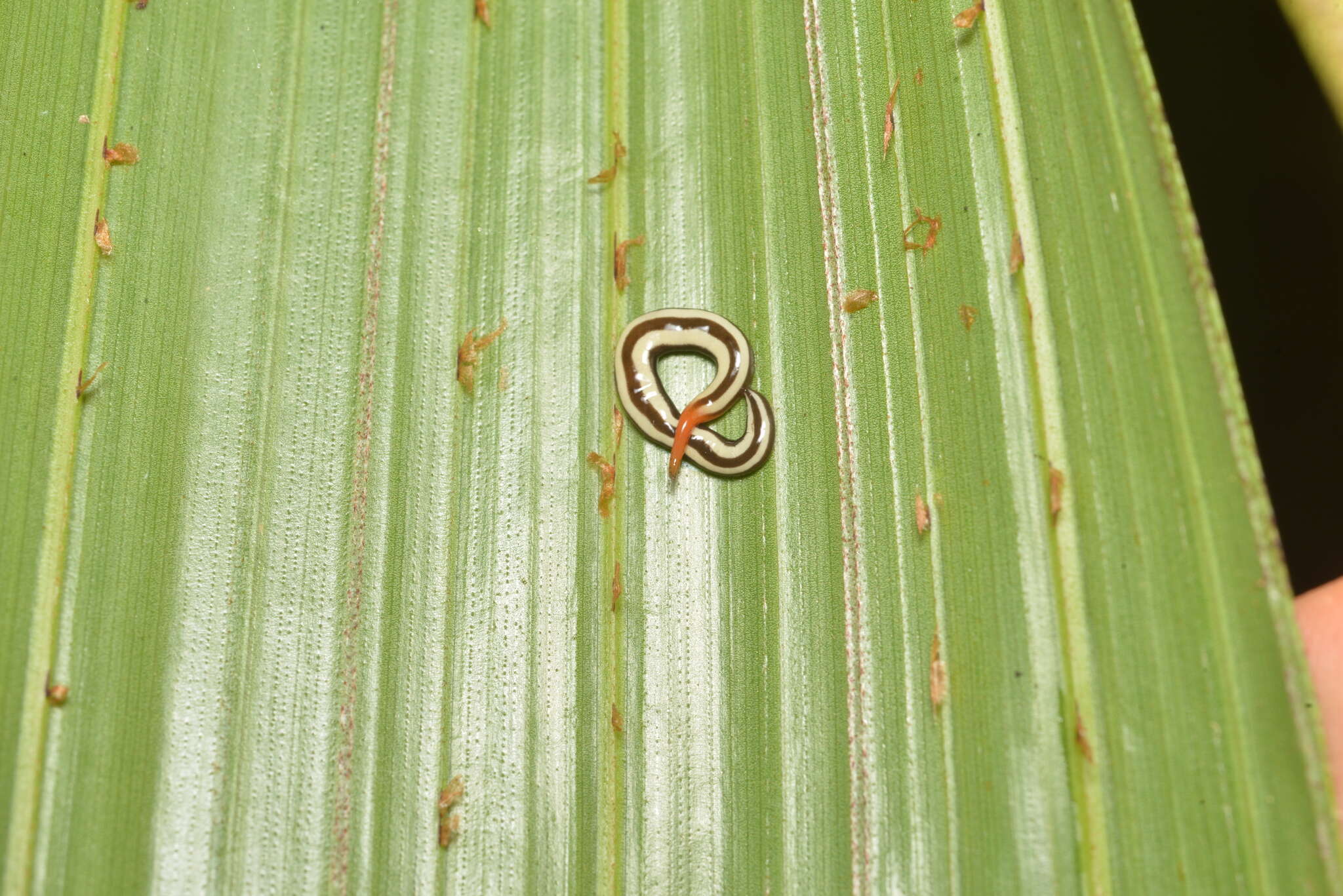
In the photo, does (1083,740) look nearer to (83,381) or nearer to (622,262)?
(622,262)

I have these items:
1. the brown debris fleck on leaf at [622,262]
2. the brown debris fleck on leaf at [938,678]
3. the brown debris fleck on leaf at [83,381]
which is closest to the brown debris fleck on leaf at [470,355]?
the brown debris fleck on leaf at [622,262]

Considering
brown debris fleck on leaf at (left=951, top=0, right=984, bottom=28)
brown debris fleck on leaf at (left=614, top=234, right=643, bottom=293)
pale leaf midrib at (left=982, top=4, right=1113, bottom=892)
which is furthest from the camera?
brown debris fleck on leaf at (left=614, top=234, right=643, bottom=293)

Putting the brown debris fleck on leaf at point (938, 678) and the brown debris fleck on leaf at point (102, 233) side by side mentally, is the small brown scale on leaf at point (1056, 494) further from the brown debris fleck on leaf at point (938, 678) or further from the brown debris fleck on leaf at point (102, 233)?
the brown debris fleck on leaf at point (102, 233)

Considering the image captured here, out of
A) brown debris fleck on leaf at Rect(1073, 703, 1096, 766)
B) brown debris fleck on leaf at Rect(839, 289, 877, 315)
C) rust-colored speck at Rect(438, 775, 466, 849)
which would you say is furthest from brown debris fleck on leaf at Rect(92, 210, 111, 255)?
brown debris fleck on leaf at Rect(1073, 703, 1096, 766)

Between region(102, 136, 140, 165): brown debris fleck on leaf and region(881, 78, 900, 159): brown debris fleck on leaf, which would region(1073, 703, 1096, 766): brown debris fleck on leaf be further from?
region(102, 136, 140, 165): brown debris fleck on leaf

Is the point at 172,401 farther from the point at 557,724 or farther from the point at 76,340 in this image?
the point at 557,724

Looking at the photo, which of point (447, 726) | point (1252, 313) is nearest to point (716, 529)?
point (447, 726)
